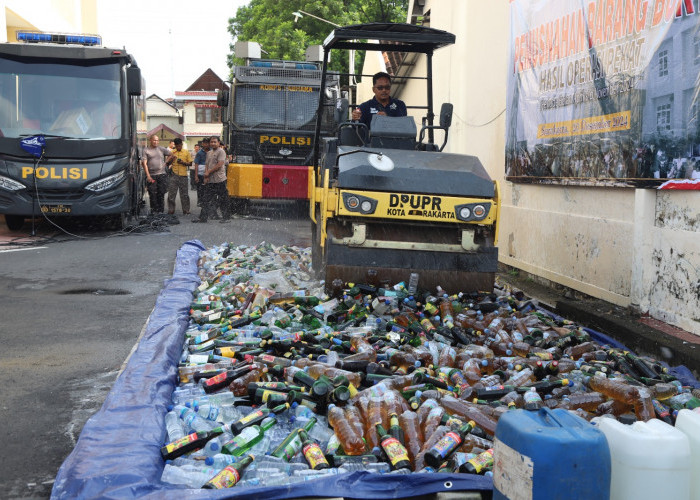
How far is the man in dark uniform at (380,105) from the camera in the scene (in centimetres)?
955

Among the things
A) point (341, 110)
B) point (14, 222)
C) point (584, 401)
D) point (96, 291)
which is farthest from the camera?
point (14, 222)

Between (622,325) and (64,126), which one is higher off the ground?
(64,126)

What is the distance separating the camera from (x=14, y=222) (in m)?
16.2

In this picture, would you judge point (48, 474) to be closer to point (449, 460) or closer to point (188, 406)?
point (188, 406)

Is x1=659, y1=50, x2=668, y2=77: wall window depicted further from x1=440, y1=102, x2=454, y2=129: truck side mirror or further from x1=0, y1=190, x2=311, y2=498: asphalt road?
x1=0, y1=190, x2=311, y2=498: asphalt road

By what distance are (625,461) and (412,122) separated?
686cm

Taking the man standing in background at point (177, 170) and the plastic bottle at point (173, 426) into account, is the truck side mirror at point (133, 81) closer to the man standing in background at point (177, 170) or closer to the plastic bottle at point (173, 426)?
the man standing in background at point (177, 170)

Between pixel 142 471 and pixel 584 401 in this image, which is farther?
pixel 584 401

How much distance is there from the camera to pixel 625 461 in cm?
314

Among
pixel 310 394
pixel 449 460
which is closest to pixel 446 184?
pixel 310 394

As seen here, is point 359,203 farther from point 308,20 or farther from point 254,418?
point 308,20

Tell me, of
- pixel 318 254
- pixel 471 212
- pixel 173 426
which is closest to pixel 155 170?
pixel 318 254

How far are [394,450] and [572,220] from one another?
649 centimetres

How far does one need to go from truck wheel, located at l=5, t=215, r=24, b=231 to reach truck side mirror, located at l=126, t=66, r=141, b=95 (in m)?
3.44
